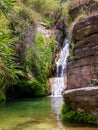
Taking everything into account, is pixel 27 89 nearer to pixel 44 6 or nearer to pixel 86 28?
pixel 44 6

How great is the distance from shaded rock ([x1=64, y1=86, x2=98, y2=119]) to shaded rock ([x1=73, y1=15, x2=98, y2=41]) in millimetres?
3759

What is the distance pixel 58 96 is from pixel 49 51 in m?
4.58

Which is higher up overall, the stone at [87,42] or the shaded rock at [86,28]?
the shaded rock at [86,28]

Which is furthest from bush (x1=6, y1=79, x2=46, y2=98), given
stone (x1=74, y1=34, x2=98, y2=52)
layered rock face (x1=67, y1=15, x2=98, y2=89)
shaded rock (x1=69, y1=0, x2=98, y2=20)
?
stone (x1=74, y1=34, x2=98, y2=52)

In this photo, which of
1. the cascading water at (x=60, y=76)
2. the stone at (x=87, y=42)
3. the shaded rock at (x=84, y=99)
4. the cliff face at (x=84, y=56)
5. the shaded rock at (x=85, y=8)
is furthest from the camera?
the shaded rock at (x=85, y=8)

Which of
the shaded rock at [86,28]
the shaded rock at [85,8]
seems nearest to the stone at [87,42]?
the shaded rock at [86,28]

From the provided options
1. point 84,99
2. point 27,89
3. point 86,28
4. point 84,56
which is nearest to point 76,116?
point 84,99

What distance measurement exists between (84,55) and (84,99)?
11.2 ft

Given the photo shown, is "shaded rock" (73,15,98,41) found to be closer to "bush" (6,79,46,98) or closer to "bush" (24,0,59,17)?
"bush" (6,79,46,98)

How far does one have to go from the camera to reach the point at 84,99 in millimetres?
9508

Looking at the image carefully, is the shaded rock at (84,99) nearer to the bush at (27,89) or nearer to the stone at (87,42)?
the stone at (87,42)

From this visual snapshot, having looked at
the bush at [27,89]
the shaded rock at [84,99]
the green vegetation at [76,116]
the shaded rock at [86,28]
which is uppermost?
the shaded rock at [86,28]

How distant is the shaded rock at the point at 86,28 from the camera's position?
41.8ft

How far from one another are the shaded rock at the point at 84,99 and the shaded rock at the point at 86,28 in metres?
3.76
